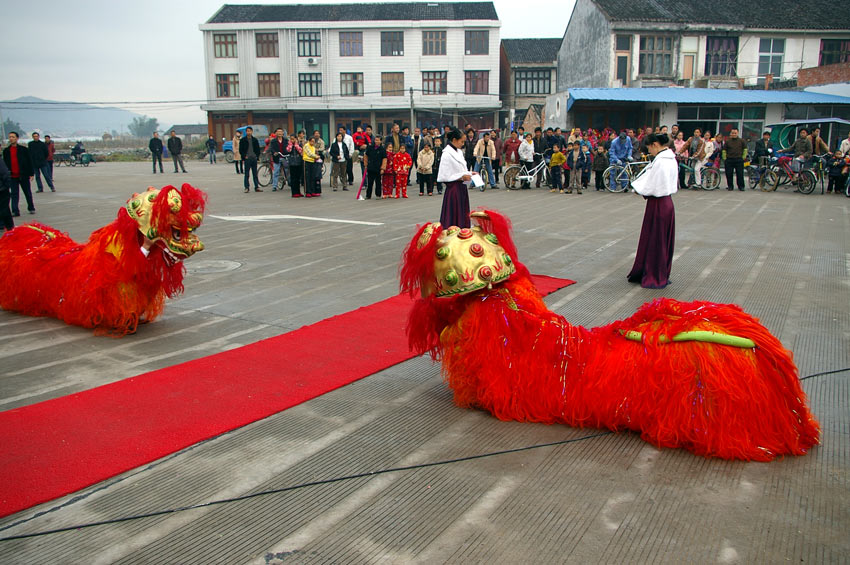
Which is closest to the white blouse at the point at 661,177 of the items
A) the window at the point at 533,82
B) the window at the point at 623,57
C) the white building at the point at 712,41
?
the white building at the point at 712,41

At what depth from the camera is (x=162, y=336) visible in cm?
540

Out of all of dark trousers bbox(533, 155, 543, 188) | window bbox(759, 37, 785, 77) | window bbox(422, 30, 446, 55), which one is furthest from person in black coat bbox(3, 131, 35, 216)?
window bbox(422, 30, 446, 55)

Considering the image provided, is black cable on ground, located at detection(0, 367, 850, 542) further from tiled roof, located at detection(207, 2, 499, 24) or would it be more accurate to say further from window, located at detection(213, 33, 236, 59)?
window, located at detection(213, 33, 236, 59)

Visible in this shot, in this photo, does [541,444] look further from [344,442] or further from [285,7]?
[285,7]

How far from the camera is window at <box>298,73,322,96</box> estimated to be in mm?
45531

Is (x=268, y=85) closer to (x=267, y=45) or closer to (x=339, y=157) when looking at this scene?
(x=267, y=45)

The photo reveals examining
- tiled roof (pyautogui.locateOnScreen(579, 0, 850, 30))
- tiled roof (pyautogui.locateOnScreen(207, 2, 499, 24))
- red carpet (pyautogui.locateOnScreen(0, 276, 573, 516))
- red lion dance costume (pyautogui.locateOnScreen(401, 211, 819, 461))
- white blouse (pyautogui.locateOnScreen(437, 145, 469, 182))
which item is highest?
tiled roof (pyautogui.locateOnScreen(207, 2, 499, 24))

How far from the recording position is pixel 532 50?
4962cm

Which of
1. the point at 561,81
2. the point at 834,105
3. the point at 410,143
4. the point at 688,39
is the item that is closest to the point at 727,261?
the point at 410,143

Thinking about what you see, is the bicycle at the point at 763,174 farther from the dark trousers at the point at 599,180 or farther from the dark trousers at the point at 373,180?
the dark trousers at the point at 373,180

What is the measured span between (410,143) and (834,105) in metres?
19.4

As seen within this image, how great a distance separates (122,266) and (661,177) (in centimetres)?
544

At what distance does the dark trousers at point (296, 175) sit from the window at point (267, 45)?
33096mm

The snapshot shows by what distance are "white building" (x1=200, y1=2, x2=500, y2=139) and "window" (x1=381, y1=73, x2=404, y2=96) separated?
72 mm
